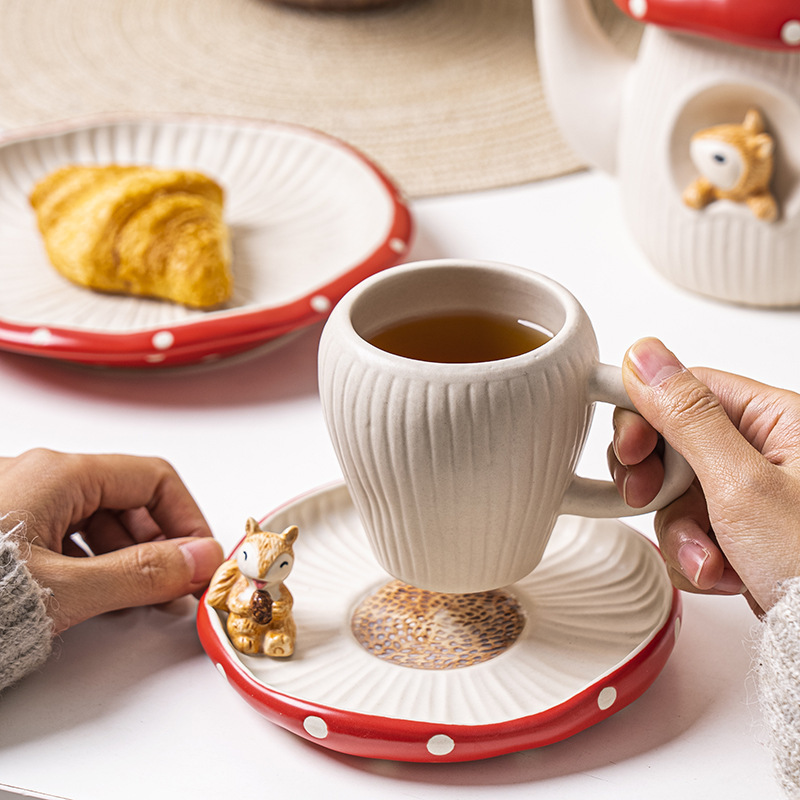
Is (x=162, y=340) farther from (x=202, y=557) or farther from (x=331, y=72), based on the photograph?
(x=331, y=72)

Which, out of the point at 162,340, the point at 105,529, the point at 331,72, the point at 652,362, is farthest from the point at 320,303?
the point at 331,72

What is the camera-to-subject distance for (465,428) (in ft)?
1.45

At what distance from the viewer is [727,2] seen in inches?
28.4

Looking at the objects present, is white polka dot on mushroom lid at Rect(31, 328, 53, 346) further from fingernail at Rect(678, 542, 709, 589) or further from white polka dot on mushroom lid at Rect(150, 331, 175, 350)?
fingernail at Rect(678, 542, 709, 589)

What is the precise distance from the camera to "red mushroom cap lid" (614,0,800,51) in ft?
2.33

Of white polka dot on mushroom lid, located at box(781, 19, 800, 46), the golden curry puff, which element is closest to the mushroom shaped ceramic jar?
white polka dot on mushroom lid, located at box(781, 19, 800, 46)

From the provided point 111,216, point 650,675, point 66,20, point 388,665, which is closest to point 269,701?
→ point 388,665

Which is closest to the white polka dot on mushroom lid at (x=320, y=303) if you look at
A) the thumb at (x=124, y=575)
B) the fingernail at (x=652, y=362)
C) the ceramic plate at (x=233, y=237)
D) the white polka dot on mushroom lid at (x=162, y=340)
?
the ceramic plate at (x=233, y=237)

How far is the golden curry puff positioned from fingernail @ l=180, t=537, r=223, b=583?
260 millimetres

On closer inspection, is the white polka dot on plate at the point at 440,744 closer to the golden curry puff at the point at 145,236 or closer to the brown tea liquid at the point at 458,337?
the brown tea liquid at the point at 458,337

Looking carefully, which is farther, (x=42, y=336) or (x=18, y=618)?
(x=42, y=336)

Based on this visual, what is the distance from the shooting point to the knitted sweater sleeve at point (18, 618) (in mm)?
504

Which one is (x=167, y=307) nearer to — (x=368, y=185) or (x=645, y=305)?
(x=368, y=185)

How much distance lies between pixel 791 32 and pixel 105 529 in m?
0.55
